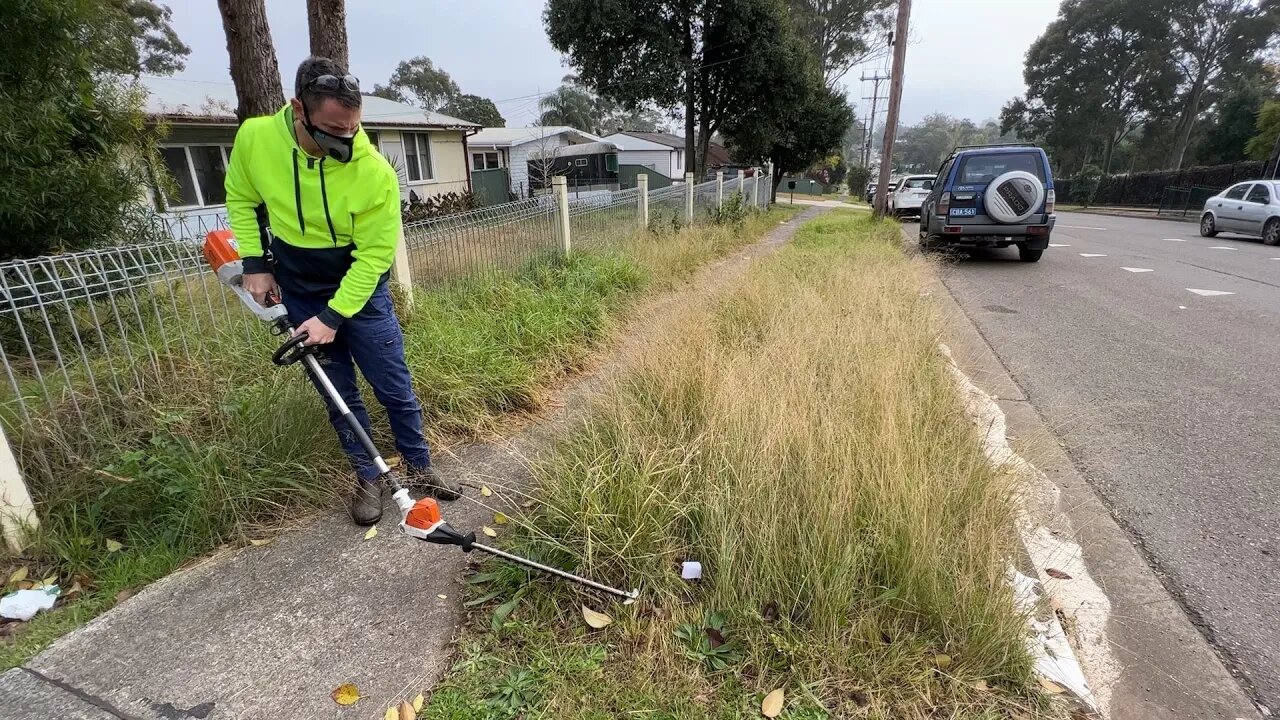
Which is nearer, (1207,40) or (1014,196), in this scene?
(1014,196)

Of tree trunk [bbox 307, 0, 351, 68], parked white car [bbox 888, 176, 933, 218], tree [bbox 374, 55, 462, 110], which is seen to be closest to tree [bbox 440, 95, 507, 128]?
tree [bbox 374, 55, 462, 110]

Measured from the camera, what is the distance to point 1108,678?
1.88 metres

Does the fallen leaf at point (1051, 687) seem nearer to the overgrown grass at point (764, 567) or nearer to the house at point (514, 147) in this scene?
the overgrown grass at point (764, 567)

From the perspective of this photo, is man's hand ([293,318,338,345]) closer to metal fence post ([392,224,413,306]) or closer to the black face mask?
the black face mask

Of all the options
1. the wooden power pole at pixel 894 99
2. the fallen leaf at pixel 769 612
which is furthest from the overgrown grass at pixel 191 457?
the wooden power pole at pixel 894 99

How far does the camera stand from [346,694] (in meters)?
1.82

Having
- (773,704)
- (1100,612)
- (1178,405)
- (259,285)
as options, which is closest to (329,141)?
(259,285)

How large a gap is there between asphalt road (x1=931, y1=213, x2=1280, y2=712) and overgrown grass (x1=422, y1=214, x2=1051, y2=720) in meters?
0.77

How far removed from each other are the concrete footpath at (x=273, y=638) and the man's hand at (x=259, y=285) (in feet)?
3.47

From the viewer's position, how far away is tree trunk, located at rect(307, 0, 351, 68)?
14.7ft

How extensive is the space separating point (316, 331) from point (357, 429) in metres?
0.41

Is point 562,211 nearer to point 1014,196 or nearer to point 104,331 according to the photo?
point 104,331

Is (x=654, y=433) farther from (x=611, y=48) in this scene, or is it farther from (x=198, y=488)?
(x=611, y=48)

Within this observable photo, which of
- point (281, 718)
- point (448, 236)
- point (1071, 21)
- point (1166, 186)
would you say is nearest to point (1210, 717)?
point (281, 718)
